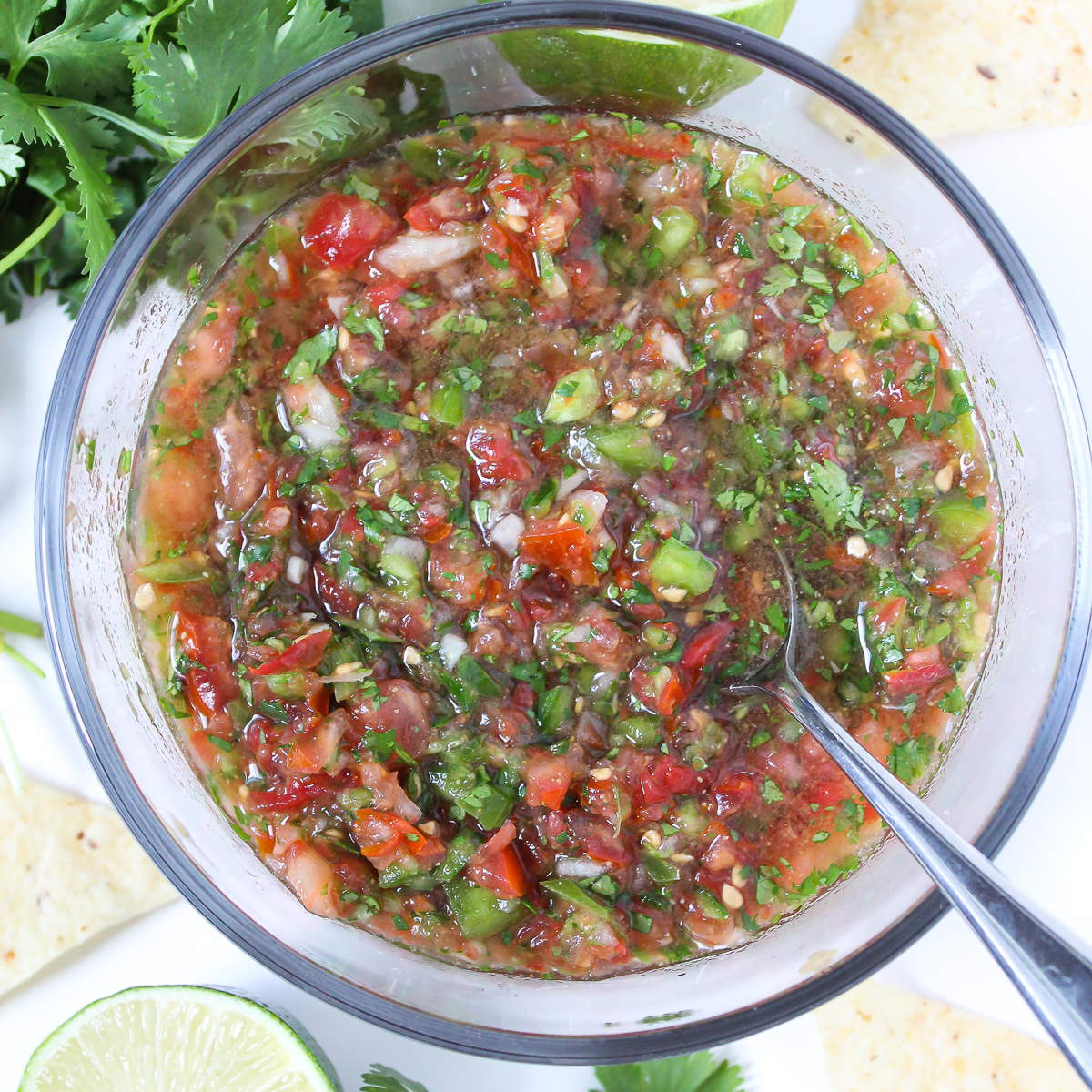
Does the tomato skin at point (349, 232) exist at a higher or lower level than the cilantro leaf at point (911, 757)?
higher

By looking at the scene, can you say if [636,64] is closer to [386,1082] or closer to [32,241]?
[32,241]

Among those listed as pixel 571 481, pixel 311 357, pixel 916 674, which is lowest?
pixel 916 674

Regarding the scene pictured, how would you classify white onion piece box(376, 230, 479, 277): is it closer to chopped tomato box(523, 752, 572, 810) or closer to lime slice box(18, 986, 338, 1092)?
chopped tomato box(523, 752, 572, 810)

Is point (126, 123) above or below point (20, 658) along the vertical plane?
above

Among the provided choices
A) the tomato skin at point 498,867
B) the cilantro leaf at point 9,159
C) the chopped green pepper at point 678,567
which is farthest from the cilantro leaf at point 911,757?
the cilantro leaf at point 9,159

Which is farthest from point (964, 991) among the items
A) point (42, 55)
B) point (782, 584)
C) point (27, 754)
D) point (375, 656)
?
point (42, 55)

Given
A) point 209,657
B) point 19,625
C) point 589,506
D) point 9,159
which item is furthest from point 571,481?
point 19,625

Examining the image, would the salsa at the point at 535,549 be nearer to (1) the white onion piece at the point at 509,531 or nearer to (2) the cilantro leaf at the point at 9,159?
(1) the white onion piece at the point at 509,531
